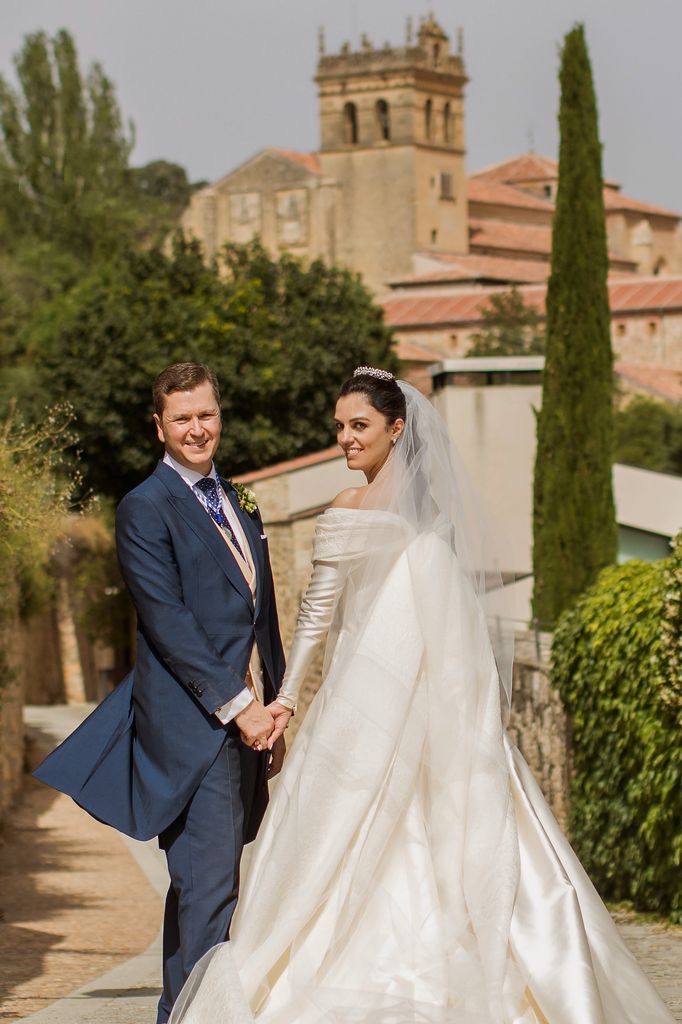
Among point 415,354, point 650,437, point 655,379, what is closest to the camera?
point 650,437

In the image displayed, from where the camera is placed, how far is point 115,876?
11.6 m

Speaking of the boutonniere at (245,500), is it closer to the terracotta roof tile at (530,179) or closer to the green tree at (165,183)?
the terracotta roof tile at (530,179)

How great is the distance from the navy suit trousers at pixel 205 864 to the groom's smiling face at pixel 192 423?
2.48ft

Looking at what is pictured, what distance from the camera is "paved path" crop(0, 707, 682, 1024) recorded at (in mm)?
5020

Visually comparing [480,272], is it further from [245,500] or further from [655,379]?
[245,500]

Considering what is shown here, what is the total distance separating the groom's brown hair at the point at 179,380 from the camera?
446 centimetres

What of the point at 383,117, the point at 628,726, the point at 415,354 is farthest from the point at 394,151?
the point at 628,726

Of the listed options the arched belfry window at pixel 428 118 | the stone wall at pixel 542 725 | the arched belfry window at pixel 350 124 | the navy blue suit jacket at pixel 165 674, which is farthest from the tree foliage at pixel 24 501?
the arched belfry window at pixel 428 118

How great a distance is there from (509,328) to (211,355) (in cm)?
3041

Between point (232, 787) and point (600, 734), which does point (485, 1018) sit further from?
point (600, 734)

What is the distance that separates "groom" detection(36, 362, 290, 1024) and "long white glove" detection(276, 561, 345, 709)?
12 cm

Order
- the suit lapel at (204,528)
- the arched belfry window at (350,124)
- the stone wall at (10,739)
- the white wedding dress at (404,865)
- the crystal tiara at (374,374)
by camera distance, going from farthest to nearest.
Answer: the arched belfry window at (350,124)
the stone wall at (10,739)
the crystal tiara at (374,374)
the suit lapel at (204,528)
the white wedding dress at (404,865)

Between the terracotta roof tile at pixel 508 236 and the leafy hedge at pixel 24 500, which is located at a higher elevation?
the terracotta roof tile at pixel 508 236

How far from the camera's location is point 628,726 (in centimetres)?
859
